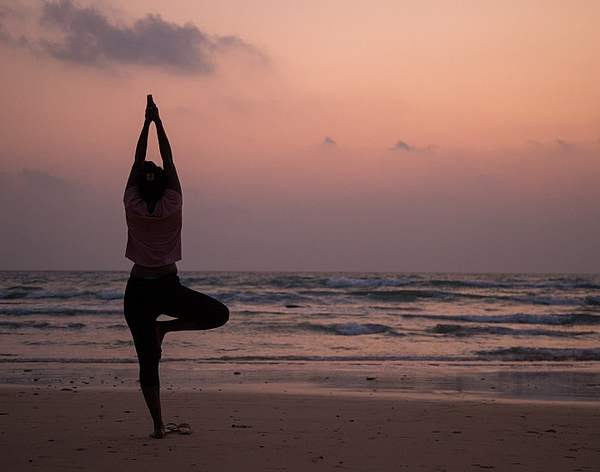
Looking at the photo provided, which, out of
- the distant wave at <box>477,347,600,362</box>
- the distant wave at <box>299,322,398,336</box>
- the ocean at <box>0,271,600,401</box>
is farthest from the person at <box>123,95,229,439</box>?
the distant wave at <box>299,322,398,336</box>

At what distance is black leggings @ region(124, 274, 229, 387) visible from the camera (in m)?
4.23

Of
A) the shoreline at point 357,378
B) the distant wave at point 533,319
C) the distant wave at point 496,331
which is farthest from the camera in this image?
the distant wave at point 533,319

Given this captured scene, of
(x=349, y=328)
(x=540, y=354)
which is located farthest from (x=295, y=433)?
(x=349, y=328)

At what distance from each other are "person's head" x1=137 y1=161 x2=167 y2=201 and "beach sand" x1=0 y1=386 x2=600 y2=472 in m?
1.58

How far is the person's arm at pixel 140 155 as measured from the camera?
14.1ft

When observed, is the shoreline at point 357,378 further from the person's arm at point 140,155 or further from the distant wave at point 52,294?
the distant wave at point 52,294

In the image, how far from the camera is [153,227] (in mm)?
4195

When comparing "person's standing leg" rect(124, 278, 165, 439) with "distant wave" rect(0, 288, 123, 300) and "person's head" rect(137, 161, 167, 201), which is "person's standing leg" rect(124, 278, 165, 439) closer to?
"person's head" rect(137, 161, 167, 201)

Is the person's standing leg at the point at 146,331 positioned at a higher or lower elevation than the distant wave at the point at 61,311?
higher

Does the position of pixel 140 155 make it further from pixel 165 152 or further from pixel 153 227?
pixel 153 227

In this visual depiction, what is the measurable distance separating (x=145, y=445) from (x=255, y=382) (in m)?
4.31

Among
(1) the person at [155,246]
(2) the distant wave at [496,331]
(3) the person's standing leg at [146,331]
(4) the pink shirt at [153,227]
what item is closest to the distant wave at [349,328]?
(2) the distant wave at [496,331]

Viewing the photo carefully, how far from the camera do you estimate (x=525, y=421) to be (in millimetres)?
5746

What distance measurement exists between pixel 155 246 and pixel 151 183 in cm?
39
